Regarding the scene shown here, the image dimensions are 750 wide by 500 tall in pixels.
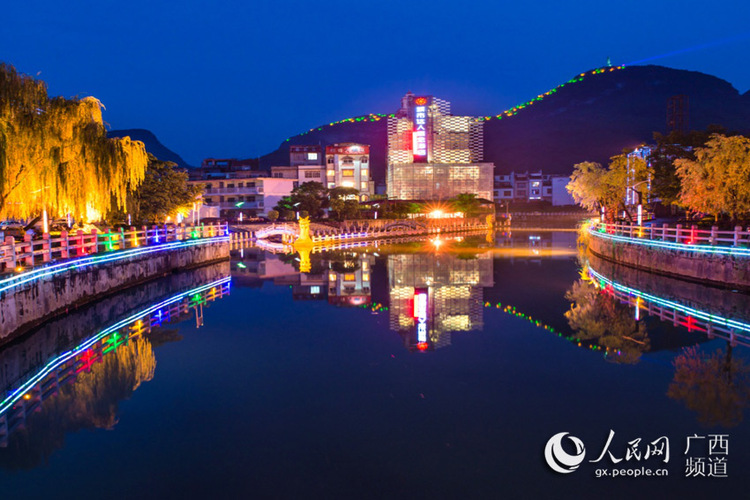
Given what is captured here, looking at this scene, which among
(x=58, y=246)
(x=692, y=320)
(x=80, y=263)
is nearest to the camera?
(x=692, y=320)

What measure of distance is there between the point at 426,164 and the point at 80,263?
8705 cm

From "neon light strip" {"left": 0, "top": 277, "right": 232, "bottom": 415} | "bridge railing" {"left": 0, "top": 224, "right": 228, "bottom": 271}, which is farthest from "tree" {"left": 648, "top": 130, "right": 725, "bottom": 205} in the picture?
"neon light strip" {"left": 0, "top": 277, "right": 232, "bottom": 415}

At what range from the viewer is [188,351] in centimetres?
1173

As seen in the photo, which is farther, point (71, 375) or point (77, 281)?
point (77, 281)

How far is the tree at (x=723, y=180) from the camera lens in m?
24.0

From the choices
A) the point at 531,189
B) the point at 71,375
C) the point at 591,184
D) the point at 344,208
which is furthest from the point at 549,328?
the point at 531,189

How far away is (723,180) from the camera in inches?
966

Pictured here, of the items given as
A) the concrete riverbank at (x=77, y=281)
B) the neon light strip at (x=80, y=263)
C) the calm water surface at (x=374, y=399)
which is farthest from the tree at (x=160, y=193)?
the calm water surface at (x=374, y=399)

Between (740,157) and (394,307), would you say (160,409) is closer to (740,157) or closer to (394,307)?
(394,307)

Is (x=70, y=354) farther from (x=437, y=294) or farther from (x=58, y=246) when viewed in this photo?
(x=437, y=294)

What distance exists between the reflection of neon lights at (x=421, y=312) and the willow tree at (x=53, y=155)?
1157 centimetres

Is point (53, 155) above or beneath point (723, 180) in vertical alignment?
above

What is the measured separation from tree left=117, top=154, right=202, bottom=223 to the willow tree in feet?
46.3

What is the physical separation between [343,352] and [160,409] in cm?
401
